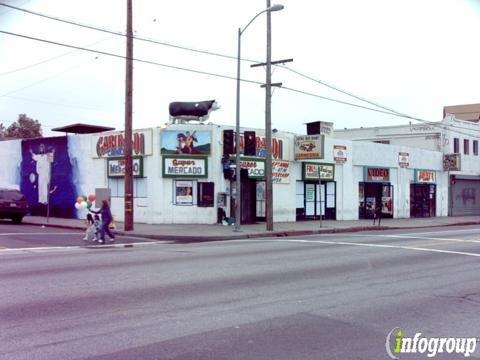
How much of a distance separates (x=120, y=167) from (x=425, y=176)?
22.5 metres

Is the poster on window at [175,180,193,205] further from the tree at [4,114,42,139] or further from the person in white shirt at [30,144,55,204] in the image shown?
the tree at [4,114,42,139]

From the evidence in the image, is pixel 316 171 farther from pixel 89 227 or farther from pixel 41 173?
pixel 89 227

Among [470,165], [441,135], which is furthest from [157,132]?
[470,165]

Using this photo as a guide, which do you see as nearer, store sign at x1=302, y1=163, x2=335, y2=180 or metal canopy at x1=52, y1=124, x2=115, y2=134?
store sign at x1=302, y1=163, x2=335, y2=180

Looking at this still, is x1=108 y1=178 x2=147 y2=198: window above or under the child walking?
above

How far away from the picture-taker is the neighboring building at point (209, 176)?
26766 mm

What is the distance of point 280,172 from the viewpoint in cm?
2972

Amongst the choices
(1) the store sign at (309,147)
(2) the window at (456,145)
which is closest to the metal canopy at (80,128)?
(1) the store sign at (309,147)

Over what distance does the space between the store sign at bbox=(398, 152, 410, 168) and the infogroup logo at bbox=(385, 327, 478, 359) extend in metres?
31.9

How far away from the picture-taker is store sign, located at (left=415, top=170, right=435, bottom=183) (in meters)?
38.8

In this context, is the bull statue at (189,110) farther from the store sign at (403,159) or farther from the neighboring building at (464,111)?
the neighboring building at (464,111)

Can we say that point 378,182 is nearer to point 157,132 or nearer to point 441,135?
point 441,135

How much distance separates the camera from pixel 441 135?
139 feet

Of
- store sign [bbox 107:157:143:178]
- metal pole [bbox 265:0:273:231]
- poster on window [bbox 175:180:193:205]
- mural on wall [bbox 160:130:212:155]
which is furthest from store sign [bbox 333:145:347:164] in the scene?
store sign [bbox 107:157:143:178]
